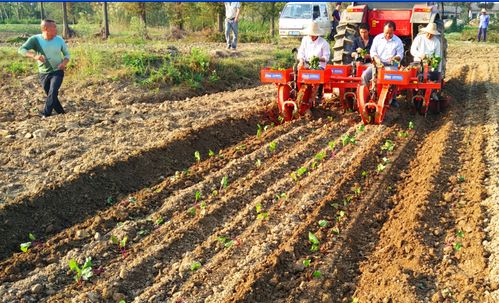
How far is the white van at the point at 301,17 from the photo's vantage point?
21.1 m

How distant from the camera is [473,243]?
4.94 m

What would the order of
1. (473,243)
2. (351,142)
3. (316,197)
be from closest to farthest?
(473,243)
(316,197)
(351,142)

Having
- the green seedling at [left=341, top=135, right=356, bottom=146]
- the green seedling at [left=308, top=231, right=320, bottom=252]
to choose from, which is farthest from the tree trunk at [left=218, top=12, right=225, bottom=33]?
the green seedling at [left=308, top=231, right=320, bottom=252]

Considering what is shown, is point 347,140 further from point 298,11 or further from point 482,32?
point 482,32

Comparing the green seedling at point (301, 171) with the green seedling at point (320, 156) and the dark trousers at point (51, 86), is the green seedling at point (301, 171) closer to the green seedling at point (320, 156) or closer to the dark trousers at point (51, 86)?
the green seedling at point (320, 156)

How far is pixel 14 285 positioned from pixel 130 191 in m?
2.04

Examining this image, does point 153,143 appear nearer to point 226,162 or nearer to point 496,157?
point 226,162

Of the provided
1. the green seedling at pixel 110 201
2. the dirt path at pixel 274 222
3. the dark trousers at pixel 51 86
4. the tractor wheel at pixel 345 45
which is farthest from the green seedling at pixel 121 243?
the tractor wheel at pixel 345 45

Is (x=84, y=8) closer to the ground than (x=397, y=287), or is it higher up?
higher up

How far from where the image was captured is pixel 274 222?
540cm

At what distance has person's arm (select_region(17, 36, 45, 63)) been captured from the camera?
8656 millimetres

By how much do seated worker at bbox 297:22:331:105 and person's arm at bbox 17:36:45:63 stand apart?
3915 millimetres

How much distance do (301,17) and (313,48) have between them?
1234cm

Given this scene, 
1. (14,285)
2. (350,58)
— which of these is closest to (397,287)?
(14,285)
